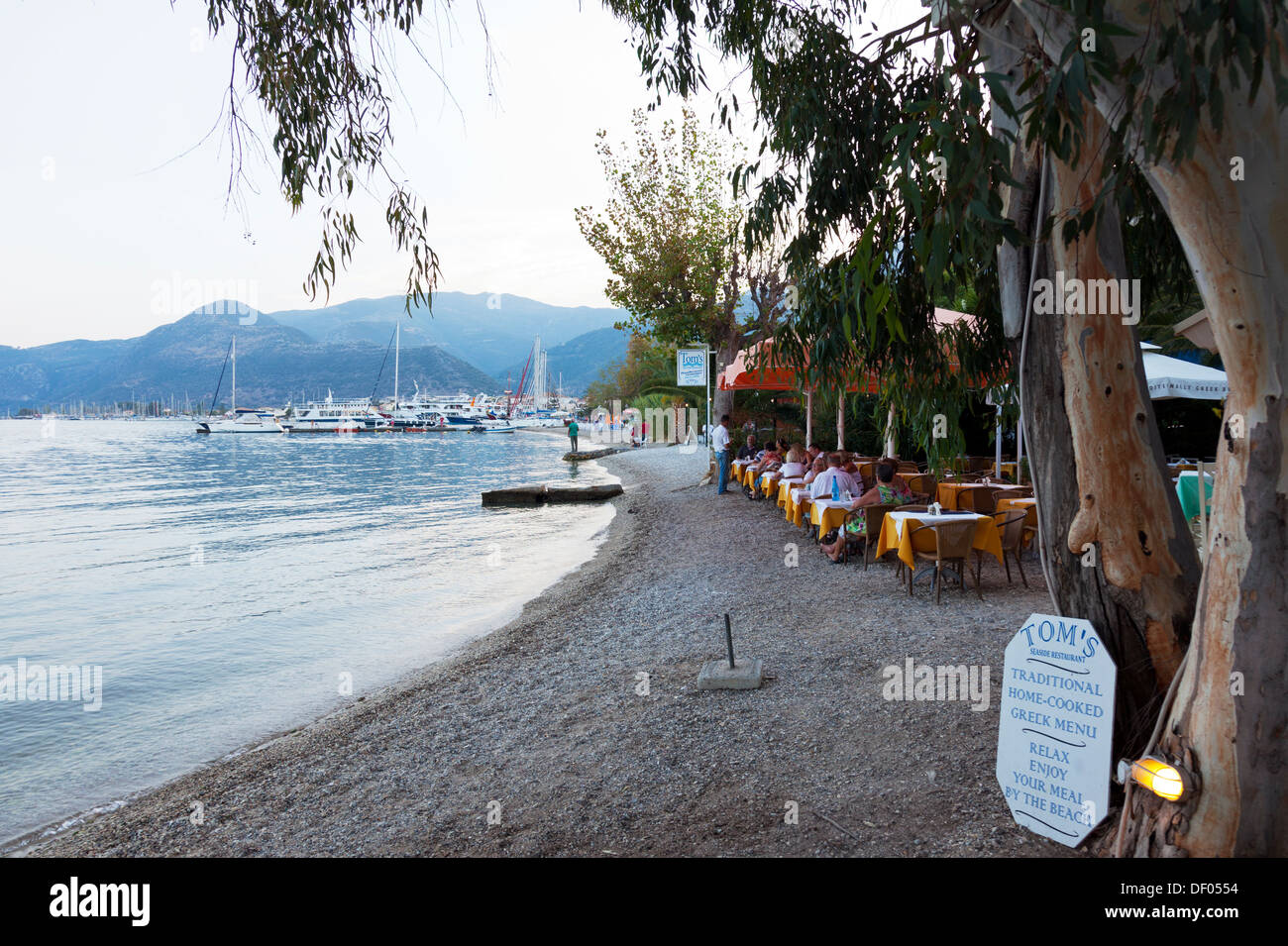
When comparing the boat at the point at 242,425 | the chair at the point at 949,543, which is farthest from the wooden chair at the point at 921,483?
the boat at the point at 242,425

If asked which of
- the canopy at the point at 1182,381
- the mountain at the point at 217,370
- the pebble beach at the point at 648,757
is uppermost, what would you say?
the mountain at the point at 217,370

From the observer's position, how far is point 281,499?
29719mm

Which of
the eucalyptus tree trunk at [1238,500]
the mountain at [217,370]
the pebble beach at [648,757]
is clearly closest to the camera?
the eucalyptus tree trunk at [1238,500]

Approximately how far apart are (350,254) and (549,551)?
11.4 m

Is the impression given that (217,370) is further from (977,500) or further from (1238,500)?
(1238,500)

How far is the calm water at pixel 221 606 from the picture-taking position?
22.5 ft

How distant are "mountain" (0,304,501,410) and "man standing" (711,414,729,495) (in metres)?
164

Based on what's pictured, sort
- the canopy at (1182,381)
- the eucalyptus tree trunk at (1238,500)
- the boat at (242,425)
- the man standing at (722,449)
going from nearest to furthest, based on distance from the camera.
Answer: the eucalyptus tree trunk at (1238,500)
the canopy at (1182,381)
the man standing at (722,449)
the boat at (242,425)

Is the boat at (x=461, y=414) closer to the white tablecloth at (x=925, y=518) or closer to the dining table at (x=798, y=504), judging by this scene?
the dining table at (x=798, y=504)

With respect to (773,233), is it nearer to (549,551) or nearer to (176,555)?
(549,551)

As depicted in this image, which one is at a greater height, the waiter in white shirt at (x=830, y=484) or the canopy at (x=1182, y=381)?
the canopy at (x=1182, y=381)

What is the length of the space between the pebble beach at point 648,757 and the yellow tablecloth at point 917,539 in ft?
1.39

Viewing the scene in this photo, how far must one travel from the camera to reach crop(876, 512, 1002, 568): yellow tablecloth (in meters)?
8.24

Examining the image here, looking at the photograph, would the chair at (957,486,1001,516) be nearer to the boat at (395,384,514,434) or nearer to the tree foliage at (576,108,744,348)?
the tree foliage at (576,108,744,348)
